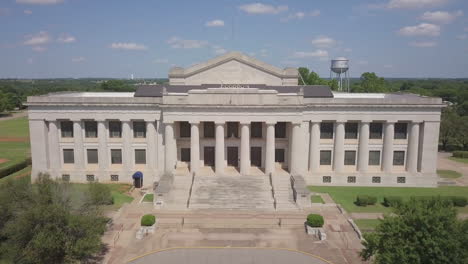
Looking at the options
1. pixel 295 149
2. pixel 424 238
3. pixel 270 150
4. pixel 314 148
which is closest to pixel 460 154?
pixel 314 148

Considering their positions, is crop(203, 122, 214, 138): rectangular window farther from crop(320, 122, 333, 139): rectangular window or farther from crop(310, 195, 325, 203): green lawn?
crop(310, 195, 325, 203): green lawn

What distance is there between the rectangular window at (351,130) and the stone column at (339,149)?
3.86ft

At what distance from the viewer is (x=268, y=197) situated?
41156mm

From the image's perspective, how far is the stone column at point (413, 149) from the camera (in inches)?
1864

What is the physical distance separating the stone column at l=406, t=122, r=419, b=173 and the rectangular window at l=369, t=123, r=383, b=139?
392cm

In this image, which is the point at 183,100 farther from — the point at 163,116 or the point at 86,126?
the point at 86,126

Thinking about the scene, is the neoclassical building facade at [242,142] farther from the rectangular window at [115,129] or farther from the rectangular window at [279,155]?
the rectangular window at [115,129]

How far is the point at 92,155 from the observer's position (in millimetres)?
49250

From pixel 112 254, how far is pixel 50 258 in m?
5.83

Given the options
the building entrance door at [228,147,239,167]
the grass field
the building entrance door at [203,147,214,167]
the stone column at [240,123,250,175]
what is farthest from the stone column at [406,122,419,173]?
the grass field

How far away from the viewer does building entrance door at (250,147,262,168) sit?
4906 cm

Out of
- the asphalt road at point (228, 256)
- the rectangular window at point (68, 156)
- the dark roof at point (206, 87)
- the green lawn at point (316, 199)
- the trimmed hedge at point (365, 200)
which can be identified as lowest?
the asphalt road at point (228, 256)

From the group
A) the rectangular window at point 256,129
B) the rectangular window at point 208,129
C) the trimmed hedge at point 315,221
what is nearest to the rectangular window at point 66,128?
the rectangular window at point 208,129

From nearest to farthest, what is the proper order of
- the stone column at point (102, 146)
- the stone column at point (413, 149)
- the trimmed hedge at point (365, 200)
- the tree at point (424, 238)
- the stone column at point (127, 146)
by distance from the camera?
the tree at point (424, 238)
the trimmed hedge at point (365, 200)
the stone column at point (413, 149)
the stone column at point (102, 146)
the stone column at point (127, 146)
